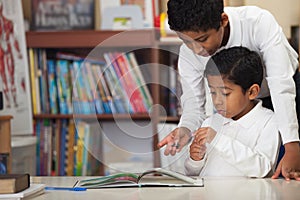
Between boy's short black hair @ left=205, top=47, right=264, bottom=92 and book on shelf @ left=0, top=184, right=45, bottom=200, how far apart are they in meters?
0.59

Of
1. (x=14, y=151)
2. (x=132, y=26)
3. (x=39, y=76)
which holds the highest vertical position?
(x=132, y=26)

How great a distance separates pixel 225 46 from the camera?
1.80 meters

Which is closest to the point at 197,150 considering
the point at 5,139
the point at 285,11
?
the point at 5,139

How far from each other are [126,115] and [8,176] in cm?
63

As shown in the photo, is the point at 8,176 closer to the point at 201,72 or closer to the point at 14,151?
the point at 201,72

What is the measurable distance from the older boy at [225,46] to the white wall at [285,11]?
951 millimetres

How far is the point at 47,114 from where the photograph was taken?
10.5ft

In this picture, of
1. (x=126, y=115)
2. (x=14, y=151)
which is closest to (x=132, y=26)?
(x=14, y=151)

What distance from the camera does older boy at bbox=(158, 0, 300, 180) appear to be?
1.65 m

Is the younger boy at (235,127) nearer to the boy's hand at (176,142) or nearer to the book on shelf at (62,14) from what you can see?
the boy's hand at (176,142)

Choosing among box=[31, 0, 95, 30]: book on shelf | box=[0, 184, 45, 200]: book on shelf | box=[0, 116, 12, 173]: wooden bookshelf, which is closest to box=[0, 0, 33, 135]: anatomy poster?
box=[31, 0, 95, 30]: book on shelf

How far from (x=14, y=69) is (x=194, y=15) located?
1.54 metres

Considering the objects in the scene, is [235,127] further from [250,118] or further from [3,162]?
[3,162]

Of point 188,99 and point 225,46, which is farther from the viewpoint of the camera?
point 225,46
